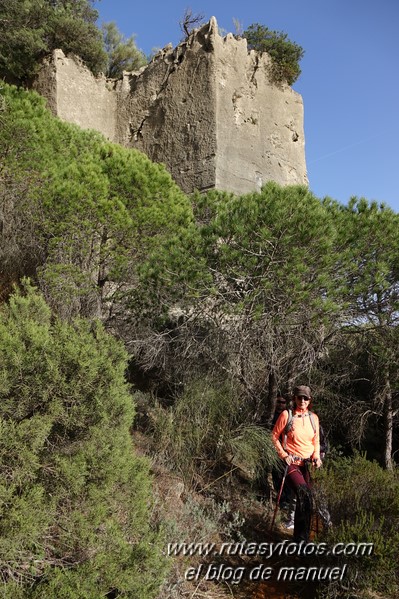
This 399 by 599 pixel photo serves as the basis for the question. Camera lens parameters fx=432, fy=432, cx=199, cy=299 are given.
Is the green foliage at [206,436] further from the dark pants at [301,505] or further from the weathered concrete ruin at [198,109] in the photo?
the weathered concrete ruin at [198,109]

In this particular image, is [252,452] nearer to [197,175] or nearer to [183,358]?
[183,358]

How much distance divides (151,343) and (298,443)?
3.47 meters

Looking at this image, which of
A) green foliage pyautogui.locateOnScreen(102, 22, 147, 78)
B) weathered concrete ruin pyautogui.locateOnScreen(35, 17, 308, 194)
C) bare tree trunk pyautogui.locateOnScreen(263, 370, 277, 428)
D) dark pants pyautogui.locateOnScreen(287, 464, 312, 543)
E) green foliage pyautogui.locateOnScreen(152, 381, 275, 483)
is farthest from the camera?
green foliage pyautogui.locateOnScreen(102, 22, 147, 78)

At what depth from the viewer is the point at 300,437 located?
3.89m

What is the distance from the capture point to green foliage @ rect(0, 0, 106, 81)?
10.8m

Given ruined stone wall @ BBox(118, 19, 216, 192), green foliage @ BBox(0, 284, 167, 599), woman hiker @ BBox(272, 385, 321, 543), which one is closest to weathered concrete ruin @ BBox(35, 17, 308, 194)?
ruined stone wall @ BBox(118, 19, 216, 192)

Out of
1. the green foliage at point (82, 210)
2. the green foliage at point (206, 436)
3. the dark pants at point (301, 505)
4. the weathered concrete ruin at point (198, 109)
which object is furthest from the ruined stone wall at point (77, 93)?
the dark pants at point (301, 505)

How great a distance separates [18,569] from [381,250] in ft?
19.2

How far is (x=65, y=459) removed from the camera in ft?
8.68

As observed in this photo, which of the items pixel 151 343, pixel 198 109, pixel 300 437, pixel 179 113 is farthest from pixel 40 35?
pixel 300 437

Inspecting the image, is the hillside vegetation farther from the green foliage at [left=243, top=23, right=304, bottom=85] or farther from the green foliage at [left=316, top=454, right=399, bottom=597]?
the green foliage at [left=243, top=23, right=304, bottom=85]

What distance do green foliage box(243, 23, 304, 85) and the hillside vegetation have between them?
7327 millimetres

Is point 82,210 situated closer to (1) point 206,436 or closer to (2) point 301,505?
(1) point 206,436

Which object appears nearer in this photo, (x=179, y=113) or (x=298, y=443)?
(x=298, y=443)
